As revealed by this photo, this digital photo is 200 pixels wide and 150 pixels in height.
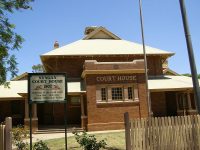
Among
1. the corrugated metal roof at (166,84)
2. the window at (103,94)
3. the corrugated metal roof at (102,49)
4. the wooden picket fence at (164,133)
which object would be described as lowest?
the wooden picket fence at (164,133)

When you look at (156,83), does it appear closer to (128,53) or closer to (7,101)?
(128,53)

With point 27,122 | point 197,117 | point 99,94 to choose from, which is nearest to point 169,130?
point 197,117

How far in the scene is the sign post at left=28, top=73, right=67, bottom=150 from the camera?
1042 centimetres

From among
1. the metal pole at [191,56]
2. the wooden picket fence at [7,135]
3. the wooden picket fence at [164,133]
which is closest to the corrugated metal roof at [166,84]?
the wooden picket fence at [164,133]

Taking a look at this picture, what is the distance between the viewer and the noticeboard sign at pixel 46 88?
10430 mm

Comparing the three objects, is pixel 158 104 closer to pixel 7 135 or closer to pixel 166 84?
pixel 166 84

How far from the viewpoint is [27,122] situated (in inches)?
982

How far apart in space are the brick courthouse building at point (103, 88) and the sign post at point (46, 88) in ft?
46.0

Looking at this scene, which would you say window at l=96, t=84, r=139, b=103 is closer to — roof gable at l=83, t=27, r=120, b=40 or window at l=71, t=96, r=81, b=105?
window at l=71, t=96, r=81, b=105

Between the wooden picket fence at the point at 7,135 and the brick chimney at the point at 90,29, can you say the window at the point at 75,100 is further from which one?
the wooden picket fence at the point at 7,135

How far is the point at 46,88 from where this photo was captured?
10.5m

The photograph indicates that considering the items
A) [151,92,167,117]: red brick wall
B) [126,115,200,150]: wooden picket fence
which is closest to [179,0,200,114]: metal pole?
[126,115,200,150]: wooden picket fence

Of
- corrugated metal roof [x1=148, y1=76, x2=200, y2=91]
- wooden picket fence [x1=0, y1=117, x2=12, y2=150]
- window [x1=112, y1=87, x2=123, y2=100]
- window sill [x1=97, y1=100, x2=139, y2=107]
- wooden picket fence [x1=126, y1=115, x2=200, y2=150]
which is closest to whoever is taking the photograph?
wooden picket fence [x1=0, y1=117, x2=12, y2=150]

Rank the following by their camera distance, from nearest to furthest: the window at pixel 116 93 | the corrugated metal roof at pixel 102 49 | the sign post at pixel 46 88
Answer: the sign post at pixel 46 88, the window at pixel 116 93, the corrugated metal roof at pixel 102 49
